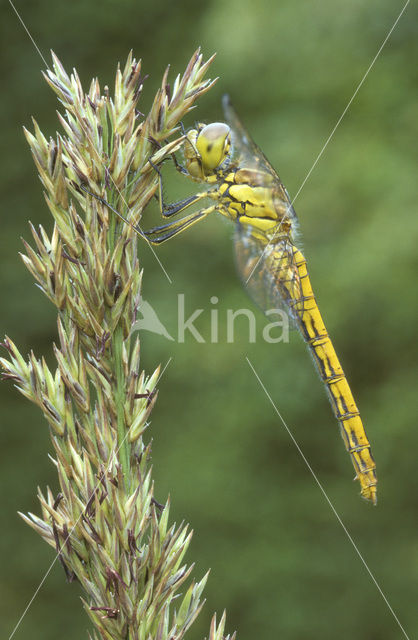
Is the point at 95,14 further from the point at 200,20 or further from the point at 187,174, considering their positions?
the point at 187,174

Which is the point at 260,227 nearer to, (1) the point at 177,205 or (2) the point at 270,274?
(2) the point at 270,274

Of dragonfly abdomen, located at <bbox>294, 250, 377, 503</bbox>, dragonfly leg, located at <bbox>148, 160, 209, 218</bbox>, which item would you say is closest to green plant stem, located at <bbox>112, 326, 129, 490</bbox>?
dragonfly leg, located at <bbox>148, 160, 209, 218</bbox>

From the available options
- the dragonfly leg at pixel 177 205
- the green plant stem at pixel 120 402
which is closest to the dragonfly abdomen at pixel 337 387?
the dragonfly leg at pixel 177 205

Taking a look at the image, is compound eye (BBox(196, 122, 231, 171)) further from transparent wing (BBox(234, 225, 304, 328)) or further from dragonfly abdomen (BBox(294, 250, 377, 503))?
dragonfly abdomen (BBox(294, 250, 377, 503))

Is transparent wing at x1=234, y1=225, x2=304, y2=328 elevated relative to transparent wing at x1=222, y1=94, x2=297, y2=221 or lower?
lower

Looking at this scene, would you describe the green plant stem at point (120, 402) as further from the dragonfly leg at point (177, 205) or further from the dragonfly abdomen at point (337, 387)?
the dragonfly abdomen at point (337, 387)

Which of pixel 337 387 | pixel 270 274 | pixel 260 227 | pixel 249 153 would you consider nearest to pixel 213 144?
pixel 249 153
